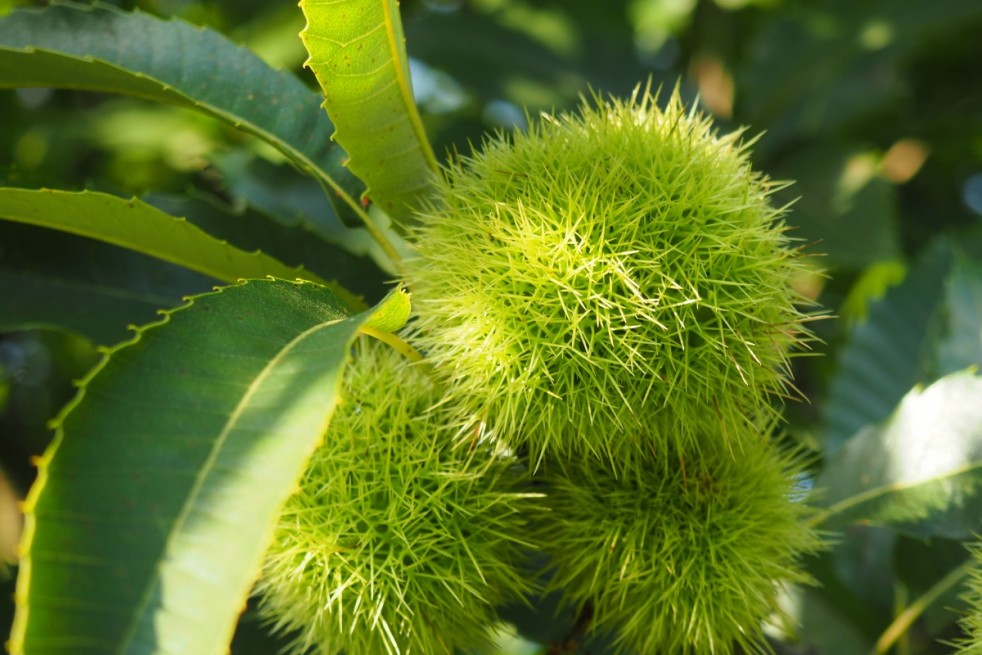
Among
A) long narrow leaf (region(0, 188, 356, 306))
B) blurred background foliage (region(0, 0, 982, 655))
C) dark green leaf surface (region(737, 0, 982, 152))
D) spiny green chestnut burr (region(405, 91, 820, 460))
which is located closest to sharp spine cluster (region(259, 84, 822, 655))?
spiny green chestnut burr (region(405, 91, 820, 460))

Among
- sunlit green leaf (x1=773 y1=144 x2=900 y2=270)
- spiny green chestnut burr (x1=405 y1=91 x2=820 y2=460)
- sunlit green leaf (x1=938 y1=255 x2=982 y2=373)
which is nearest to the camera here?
spiny green chestnut burr (x1=405 y1=91 x2=820 y2=460)

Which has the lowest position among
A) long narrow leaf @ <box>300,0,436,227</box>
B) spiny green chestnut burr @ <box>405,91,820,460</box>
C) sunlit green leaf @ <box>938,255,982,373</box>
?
spiny green chestnut burr @ <box>405,91,820,460</box>

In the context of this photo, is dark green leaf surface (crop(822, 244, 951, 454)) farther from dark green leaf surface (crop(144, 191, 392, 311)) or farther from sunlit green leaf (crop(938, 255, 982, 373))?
dark green leaf surface (crop(144, 191, 392, 311))

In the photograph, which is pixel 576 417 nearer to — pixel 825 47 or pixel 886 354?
pixel 886 354

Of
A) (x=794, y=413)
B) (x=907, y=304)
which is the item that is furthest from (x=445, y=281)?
(x=794, y=413)

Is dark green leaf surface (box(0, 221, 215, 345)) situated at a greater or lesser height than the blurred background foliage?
lesser

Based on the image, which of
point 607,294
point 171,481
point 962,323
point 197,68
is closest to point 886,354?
point 962,323

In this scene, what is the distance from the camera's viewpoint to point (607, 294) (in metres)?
0.85

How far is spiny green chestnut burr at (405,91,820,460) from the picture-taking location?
2.77 ft

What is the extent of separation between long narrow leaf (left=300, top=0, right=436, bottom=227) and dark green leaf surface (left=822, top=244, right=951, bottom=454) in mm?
947

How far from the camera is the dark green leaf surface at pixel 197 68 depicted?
1.10 m

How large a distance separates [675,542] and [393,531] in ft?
0.97

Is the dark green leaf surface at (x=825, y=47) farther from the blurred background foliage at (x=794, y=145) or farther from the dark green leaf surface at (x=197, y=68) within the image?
the dark green leaf surface at (x=197, y=68)

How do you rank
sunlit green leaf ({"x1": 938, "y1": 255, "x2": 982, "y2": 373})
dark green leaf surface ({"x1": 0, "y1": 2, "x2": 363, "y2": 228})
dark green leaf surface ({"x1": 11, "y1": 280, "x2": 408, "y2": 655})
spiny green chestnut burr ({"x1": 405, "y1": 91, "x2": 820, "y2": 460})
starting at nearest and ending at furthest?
1. dark green leaf surface ({"x1": 11, "y1": 280, "x2": 408, "y2": 655})
2. spiny green chestnut burr ({"x1": 405, "y1": 91, "x2": 820, "y2": 460})
3. dark green leaf surface ({"x1": 0, "y1": 2, "x2": 363, "y2": 228})
4. sunlit green leaf ({"x1": 938, "y1": 255, "x2": 982, "y2": 373})
